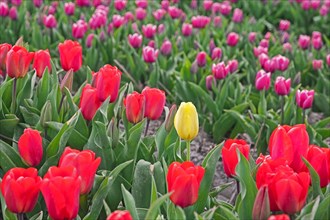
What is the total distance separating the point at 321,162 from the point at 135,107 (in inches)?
32.5

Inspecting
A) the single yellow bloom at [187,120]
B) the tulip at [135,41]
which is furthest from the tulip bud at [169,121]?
the tulip at [135,41]

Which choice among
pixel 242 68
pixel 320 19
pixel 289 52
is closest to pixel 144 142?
pixel 242 68

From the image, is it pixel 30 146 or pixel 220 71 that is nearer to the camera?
pixel 30 146

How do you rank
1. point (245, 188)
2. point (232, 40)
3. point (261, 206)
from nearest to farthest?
point (261, 206) → point (245, 188) → point (232, 40)

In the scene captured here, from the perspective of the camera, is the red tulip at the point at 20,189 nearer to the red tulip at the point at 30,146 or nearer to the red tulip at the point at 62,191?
the red tulip at the point at 62,191

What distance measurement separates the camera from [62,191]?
69.7 inches

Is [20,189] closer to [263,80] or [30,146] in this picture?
[30,146]

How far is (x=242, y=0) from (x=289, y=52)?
7.83 feet

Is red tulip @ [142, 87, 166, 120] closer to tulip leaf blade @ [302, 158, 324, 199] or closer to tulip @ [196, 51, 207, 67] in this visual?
tulip leaf blade @ [302, 158, 324, 199]

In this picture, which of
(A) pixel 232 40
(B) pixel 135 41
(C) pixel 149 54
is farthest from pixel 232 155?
(A) pixel 232 40

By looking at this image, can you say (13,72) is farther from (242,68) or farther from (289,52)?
(289,52)

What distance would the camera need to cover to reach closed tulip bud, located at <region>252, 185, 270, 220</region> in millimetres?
1854

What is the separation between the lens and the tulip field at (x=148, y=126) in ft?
6.31

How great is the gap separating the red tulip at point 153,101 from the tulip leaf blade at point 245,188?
0.64 m
